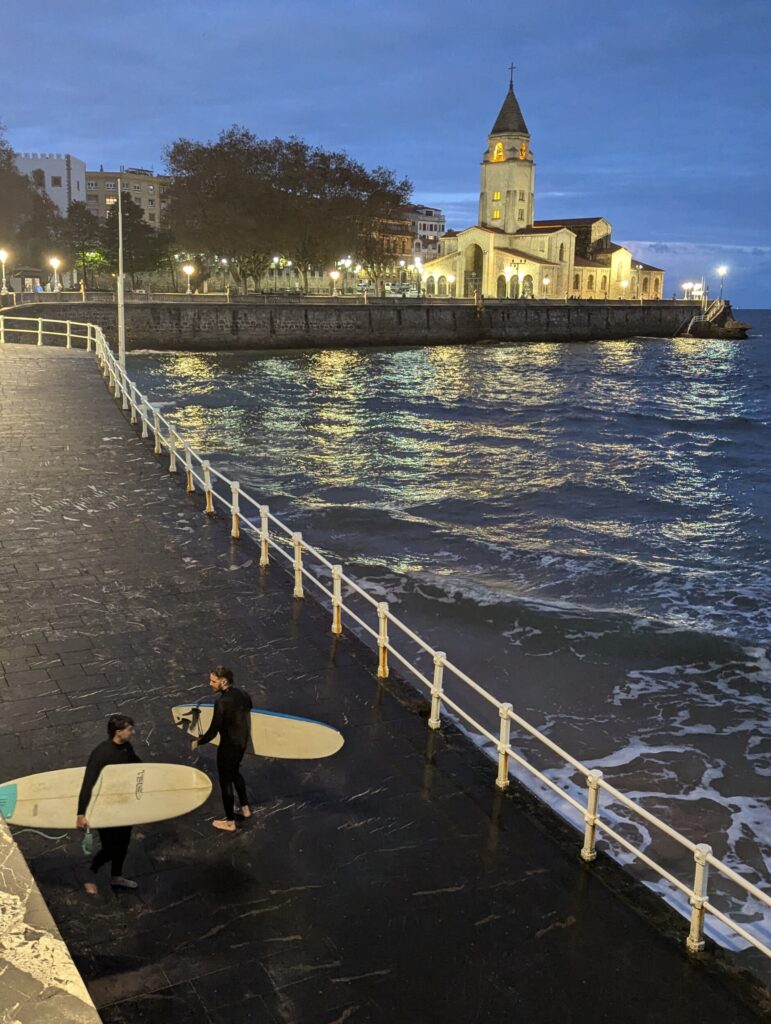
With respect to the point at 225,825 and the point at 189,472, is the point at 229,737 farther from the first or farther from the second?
the point at 189,472

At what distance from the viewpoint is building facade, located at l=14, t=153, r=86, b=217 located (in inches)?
4395

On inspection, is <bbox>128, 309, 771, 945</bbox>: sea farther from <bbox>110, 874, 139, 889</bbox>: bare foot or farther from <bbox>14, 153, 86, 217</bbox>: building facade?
<bbox>14, 153, 86, 217</bbox>: building facade

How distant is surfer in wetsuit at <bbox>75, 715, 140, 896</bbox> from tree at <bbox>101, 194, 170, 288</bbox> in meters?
83.9

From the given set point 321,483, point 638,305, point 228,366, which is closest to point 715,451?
point 321,483

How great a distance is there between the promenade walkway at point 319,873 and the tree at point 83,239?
83.1 metres

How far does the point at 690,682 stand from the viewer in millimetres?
11594

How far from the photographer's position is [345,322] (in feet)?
266

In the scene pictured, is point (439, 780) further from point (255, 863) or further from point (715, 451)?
point (715, 451)

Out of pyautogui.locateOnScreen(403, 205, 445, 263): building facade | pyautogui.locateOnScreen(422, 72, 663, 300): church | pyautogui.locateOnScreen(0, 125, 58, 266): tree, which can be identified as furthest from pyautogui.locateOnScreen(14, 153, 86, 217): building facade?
pyautogui.locateOnScreen(403, 205, 445, 263): building facade

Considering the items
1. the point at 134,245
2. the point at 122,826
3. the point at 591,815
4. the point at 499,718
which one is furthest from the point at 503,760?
the point at 134,245

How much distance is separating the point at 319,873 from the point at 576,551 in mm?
13205

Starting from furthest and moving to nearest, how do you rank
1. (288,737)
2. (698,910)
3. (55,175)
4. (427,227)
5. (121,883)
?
(427,227) → (55,175) → (288,737) → (121,883) → (698,910)

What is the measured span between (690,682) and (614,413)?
35.3 meters

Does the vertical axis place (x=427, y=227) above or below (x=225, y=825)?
above
